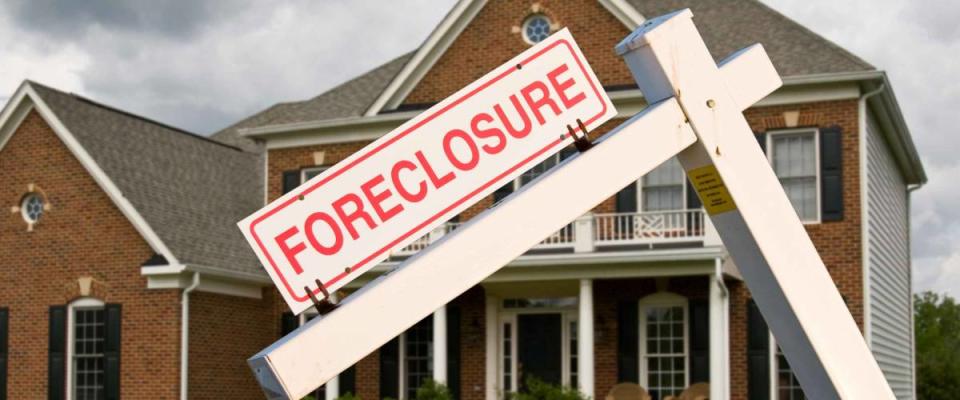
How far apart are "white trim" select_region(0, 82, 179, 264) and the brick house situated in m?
0.04

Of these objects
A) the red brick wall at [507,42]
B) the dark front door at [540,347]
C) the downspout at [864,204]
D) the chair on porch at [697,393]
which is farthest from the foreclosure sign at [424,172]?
the dark front door at [540,347]

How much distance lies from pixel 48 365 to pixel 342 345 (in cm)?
2111

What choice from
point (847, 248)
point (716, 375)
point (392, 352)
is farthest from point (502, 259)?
point (392, 352)

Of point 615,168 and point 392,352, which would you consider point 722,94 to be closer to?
point 615,168

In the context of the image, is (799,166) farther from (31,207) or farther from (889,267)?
(31,207)

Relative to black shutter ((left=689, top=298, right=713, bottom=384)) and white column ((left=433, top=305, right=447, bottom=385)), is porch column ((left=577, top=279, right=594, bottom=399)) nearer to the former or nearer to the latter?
black shutter ((left=689, top=298, right=713, bottom=384))

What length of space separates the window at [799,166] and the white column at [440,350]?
569 cm

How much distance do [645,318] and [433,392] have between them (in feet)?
12.0

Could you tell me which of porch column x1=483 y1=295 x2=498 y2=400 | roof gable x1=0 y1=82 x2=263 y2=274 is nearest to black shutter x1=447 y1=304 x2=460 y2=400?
porch column x1=483 y1=295 x2=498 y2=400

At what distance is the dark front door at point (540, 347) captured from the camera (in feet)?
70.9

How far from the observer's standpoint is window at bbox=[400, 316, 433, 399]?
22.2m

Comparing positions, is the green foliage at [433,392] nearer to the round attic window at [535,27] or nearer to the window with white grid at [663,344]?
the window with white grid at [663,344]

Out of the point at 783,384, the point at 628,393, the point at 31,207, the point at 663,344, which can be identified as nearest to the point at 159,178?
the point at 31,207

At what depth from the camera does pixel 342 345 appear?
248 centimetres
